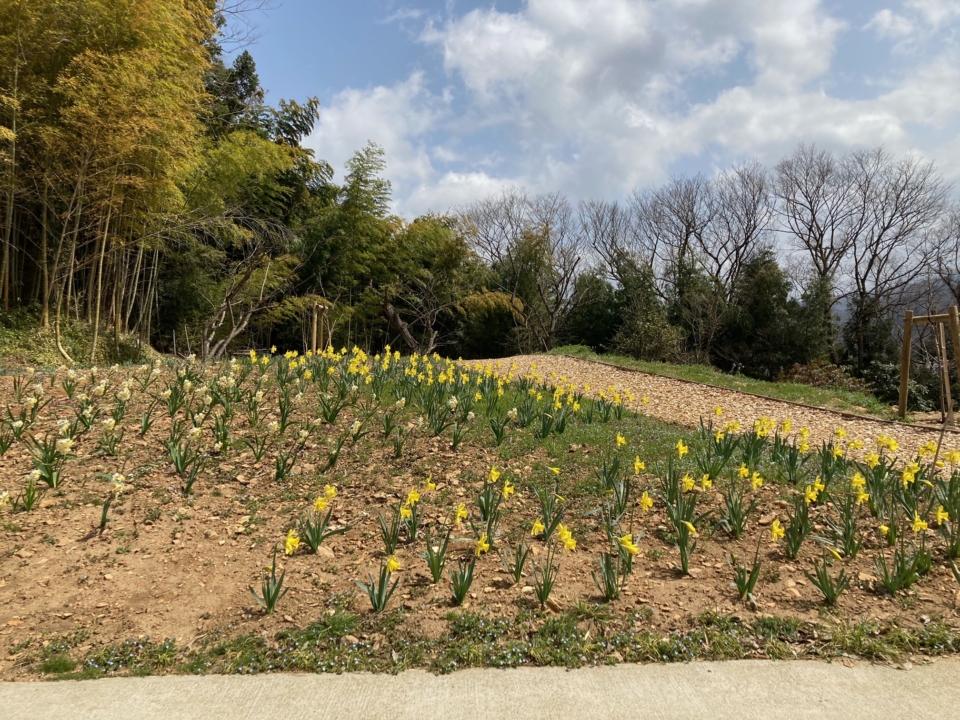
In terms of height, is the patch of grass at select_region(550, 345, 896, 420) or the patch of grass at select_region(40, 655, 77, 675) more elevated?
the patch of grass at select_region(550, 345, 896, 420)

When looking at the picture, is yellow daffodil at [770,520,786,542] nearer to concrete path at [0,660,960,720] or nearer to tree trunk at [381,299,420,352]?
Answer: concrete path at [0,660,960,720]

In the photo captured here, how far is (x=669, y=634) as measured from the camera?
6.25 feet

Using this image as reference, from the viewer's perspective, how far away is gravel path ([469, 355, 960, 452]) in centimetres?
571

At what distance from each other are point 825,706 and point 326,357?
4.29 meters

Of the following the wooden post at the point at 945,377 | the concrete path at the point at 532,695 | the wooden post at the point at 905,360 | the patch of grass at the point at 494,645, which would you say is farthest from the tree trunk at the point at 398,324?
the concrete path at the point at 532,695

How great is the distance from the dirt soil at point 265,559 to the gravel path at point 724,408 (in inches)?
107

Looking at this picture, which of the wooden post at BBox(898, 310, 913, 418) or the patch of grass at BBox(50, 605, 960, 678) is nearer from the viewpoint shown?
the patch of grass at BBox(50, 605, 960, 678)

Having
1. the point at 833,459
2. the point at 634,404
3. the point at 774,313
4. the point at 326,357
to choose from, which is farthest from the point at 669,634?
the point at 774,313

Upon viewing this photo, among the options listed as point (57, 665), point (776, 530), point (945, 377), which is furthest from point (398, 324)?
point (57, 665)

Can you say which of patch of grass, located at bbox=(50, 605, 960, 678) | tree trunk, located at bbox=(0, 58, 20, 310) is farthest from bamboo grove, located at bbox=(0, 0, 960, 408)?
patch of grass, located at bbox=(50, 605, 960, 678)

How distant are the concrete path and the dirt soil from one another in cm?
24

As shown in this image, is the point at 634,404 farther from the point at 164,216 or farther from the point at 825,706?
the point at 164,216

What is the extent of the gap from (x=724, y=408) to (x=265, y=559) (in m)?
6.23

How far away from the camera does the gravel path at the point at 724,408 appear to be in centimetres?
571
